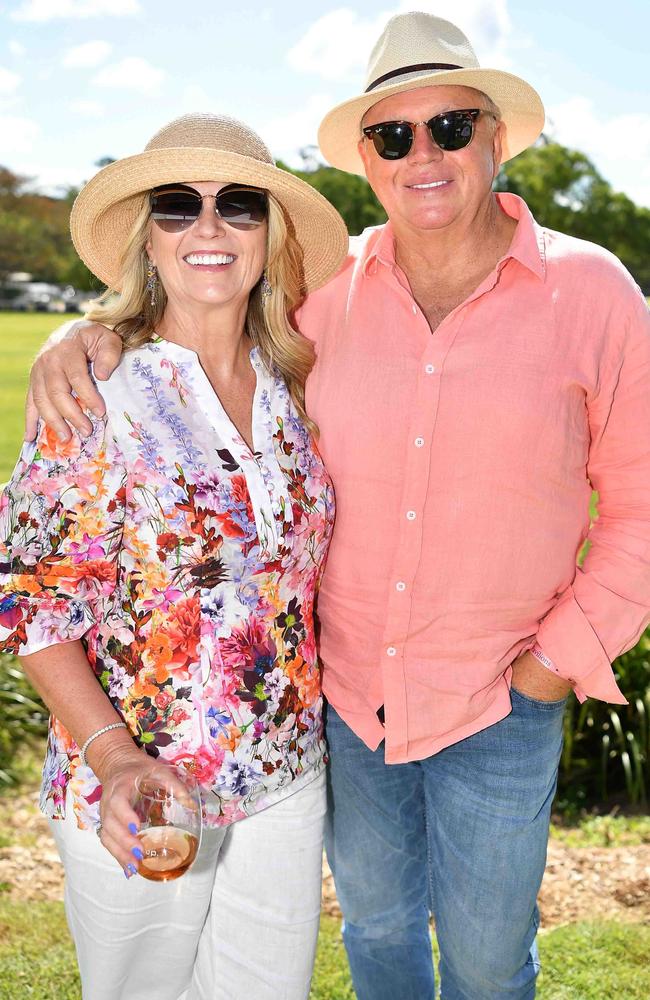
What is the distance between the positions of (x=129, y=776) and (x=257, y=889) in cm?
61

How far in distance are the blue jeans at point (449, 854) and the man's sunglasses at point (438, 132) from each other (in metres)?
1.53

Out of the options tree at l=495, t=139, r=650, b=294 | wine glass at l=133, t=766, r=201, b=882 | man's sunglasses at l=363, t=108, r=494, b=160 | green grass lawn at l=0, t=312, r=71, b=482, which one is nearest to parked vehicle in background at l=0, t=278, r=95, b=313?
green grass lawn at l=0, t=312, r=71, b=482

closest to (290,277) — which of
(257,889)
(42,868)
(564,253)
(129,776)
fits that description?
(564,253)

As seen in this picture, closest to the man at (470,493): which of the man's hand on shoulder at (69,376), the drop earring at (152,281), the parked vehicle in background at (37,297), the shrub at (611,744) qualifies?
the drop earring at (152,281)

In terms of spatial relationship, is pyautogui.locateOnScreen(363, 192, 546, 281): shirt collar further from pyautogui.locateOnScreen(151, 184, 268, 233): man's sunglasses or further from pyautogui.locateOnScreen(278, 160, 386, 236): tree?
pyautogui.locateOnScreen(278, 160, 386, 236): tree

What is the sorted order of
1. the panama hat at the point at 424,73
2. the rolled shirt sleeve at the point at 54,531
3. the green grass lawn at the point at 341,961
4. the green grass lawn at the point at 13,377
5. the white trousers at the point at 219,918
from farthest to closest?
1. the green grass lawn at the point at 13,377
2. the green grass lawn at the point at 341,961
3. the panama hat at the point at 424,73
4. the white trousers at the point at 219,918
5. the rolled shirt sleeve at the point at 54,531

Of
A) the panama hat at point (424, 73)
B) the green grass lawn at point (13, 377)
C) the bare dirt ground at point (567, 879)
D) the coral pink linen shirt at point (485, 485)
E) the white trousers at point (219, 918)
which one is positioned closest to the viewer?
the white trousers at point (219, 918)

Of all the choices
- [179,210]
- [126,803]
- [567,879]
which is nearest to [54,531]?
[126,803]

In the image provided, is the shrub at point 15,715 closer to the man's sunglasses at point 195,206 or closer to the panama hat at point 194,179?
the panama hat at point 194,179

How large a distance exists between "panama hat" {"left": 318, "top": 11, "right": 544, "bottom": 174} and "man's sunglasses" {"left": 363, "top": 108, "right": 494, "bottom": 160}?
0.09 m

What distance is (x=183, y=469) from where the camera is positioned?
7.45ft

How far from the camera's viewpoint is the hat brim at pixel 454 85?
2.71 meters

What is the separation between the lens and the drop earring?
2.61 m

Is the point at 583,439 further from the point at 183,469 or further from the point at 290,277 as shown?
the point at 183,469
